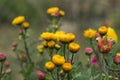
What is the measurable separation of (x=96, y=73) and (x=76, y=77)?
0.32 ft

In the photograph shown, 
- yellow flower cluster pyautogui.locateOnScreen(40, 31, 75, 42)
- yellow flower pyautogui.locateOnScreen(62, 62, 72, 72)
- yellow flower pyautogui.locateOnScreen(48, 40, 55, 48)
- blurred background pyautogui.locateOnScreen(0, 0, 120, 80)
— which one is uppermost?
yellow flower cluster pyautogui.locateOnScreen(40, 31, 75, 42)

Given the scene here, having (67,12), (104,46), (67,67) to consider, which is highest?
(104,46)

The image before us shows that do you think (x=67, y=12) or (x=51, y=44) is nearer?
(x=51, y=44)

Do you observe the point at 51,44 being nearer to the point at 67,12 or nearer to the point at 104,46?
the point at 104,46

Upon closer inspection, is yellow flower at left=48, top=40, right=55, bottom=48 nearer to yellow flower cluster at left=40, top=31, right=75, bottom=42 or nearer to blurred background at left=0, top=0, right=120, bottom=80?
yellow flower cluster at left=40, top=31, right=75, bottom=42

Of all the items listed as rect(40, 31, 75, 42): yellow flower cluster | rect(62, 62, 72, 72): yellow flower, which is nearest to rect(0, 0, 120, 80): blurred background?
rect(40, 31, 75, 42): yellow flower cluster

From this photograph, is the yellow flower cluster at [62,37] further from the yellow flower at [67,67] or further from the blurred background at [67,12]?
the blurred background at [67,12]

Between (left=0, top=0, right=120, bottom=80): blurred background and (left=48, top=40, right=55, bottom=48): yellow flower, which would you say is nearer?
(left=48, top=40, right=55, bottom=48): yellow flower

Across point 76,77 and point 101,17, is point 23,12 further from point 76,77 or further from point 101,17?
point 76,77

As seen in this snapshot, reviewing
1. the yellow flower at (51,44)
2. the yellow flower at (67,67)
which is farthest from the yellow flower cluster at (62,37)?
the yellow flower at (67,67)

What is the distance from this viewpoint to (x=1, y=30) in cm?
810

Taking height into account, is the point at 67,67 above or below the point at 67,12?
above

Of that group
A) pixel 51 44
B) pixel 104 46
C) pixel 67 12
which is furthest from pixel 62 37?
pixel 67 12

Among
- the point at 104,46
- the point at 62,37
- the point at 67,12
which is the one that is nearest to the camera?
the point at 104,46
